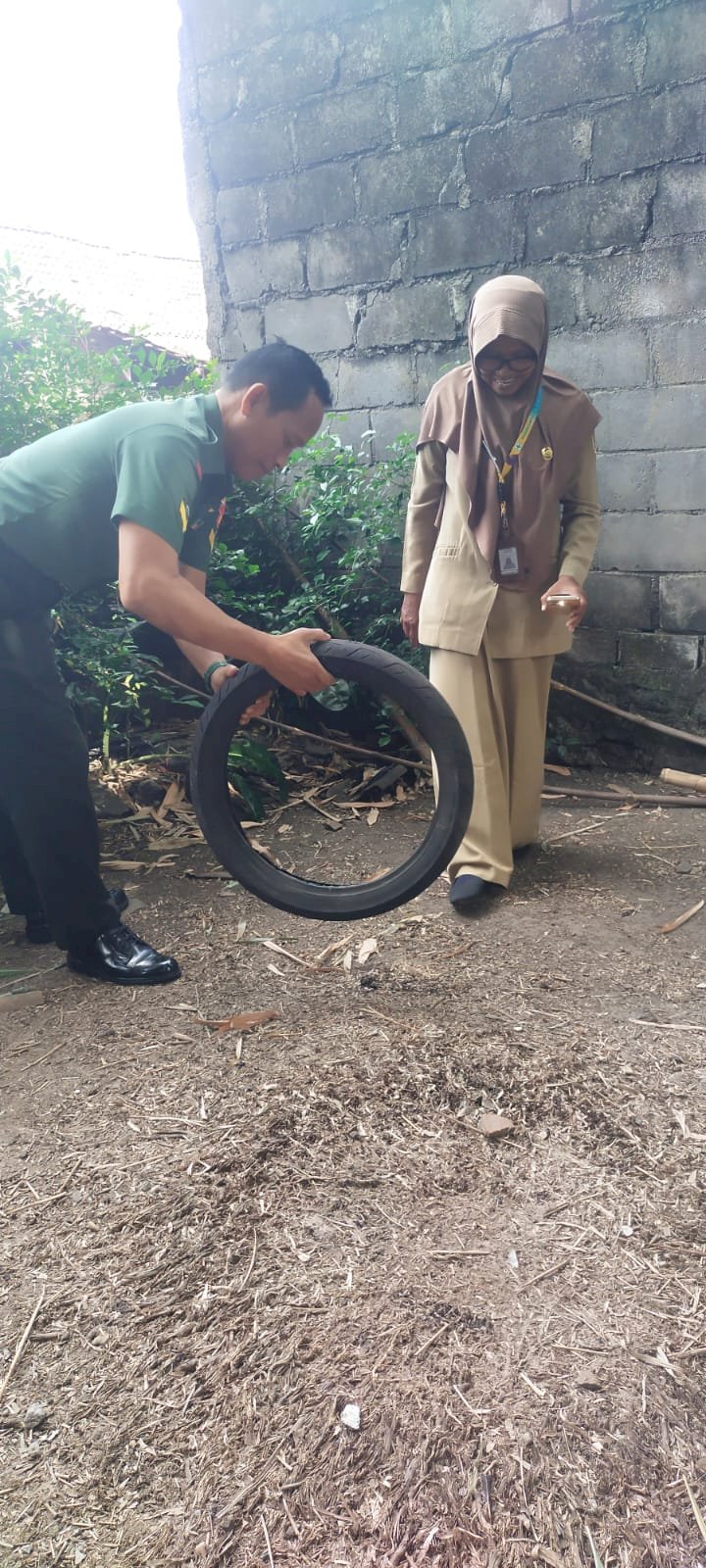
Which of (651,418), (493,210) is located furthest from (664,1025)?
(493,210)

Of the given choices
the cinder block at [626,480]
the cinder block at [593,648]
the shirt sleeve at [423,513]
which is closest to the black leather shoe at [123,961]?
the shirt sleeve at [423,513]

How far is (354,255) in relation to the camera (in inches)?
181

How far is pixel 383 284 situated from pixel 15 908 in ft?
10.9

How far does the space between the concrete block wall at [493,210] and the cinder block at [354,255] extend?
0.03 ft

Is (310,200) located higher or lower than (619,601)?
higher

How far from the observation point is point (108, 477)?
2.41 meters

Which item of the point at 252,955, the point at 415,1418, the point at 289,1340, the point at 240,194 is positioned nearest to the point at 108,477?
the point at 252,955

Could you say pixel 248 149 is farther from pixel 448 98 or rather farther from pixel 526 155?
pixel 526 155

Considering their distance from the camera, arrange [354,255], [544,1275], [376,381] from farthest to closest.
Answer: [376,381] < [354,255] < [544,1275]

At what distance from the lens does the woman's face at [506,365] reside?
9.21ft

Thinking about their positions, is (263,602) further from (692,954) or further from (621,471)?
(692,954)

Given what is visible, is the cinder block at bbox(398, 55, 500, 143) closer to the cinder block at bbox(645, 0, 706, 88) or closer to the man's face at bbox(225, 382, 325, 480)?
the cinder block at bbox(645, 0, 706, 88)

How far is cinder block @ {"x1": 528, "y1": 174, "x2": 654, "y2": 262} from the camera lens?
3840 millimetres

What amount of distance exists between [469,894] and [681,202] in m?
2.85
